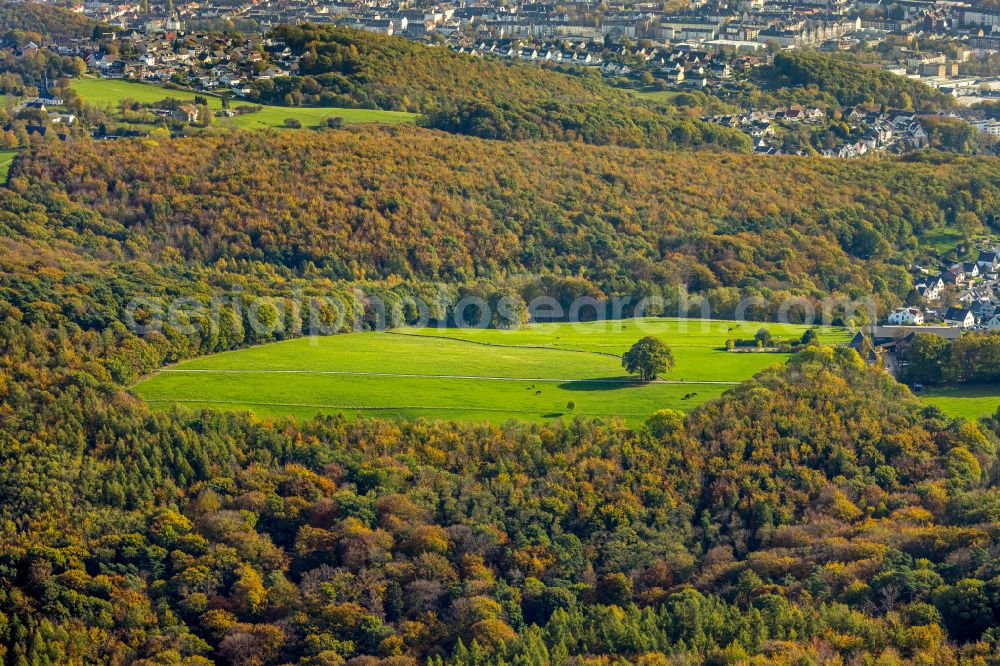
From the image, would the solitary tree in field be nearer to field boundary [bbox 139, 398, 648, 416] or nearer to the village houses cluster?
field boundary [bbox 139, 398, 648, 416]

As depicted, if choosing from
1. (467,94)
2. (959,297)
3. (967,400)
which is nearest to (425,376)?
(967,400)

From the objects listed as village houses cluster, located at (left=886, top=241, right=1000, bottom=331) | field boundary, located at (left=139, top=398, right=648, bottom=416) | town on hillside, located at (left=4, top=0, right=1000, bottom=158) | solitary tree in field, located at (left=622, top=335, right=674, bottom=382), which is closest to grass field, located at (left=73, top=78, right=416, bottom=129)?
town on hillside, located at (left=4, top=0, right=1000, bottom=158)

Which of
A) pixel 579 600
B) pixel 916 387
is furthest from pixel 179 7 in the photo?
pixel 579 600

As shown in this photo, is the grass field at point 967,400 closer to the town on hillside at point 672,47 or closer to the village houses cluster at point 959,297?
the village houses cluster at point 959,297

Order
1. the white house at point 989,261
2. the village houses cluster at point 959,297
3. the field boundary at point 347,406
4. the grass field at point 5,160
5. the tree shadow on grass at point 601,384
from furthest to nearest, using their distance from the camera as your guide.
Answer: the white house at point 989,261, the grass field at point 5,160, the village houses cluster at point 959,297, the tree shadow on grass at point 601,384, the field boundary at point 347,406

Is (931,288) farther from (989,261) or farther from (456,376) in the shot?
(456,376)

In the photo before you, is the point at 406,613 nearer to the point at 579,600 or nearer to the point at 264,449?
the point at 579,600

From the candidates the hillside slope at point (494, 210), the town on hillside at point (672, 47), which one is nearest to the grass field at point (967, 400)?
the hillside slope at point (494, 210)
